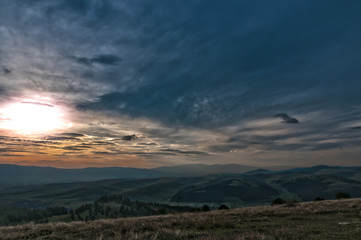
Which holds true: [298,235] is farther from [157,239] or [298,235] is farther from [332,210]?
[332,210]

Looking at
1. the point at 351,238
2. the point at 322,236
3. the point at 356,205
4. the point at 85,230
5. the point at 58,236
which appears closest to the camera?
the point at 351,238

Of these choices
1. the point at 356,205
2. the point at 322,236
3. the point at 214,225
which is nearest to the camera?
the point at 322,236

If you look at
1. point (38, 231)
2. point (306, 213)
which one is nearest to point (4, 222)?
point (38, 231)

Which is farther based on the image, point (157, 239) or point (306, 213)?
point (306, 213)

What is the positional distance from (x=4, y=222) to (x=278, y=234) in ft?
866

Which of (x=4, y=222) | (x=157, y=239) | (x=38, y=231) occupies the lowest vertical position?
(x=4, y=222)

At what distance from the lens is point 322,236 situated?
12789 millimetres

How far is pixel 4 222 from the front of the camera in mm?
196625

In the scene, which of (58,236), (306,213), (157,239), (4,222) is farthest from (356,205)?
(4,222)

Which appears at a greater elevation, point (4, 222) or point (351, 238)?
point (351, 238)

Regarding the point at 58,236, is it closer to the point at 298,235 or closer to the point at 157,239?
the point at 157,239

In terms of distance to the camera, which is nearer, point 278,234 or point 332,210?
point 278,234

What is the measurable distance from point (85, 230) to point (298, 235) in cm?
1588

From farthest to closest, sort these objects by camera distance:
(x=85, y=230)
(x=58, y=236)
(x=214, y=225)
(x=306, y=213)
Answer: (x=306, y=213) < (x=214, y=225) < (x=85, y=230) < (x=58, y=236)
